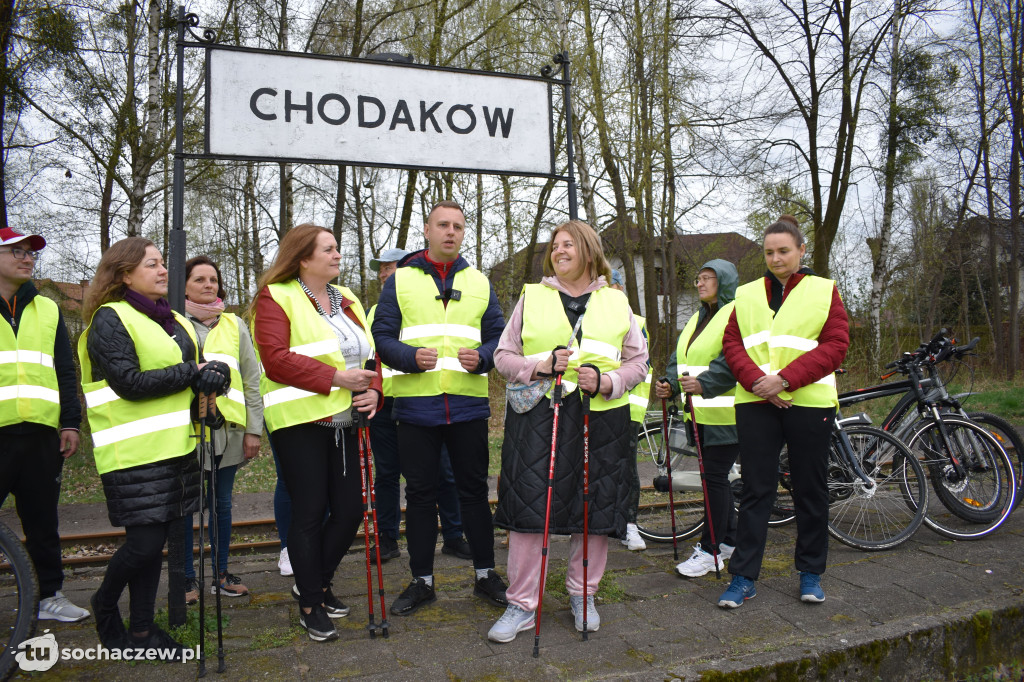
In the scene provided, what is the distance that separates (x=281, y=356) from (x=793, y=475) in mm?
2770

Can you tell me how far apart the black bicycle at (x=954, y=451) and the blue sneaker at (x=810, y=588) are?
1757mm

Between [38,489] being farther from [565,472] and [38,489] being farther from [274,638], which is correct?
[565,472]

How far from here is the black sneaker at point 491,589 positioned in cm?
389

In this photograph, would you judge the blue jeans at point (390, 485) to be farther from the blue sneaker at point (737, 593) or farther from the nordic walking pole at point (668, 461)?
the blue sneaker at point (737, 593)

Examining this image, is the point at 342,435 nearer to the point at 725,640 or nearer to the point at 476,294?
the point at 476,294

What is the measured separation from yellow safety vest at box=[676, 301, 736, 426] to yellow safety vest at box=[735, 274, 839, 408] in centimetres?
Result: 46

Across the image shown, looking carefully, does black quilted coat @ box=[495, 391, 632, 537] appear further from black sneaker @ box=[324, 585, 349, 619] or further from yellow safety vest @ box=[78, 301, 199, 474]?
yellow safety vest @ box=[78, 301, 199, 474]

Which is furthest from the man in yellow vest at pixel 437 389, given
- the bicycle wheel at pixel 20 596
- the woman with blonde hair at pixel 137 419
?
the bicycle wheel at pixel 20 596

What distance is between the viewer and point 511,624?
3.42 metres

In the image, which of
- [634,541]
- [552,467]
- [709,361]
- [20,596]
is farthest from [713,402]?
[20,596]

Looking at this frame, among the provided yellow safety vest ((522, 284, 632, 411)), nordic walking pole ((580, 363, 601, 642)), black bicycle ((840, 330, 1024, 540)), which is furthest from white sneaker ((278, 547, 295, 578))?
black bicycle ((840, 330, 1024, 540))

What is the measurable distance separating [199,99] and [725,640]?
14.3 meters

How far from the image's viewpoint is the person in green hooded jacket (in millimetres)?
4539

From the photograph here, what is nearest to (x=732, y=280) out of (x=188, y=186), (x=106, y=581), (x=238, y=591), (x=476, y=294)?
(x=476, y=294)
